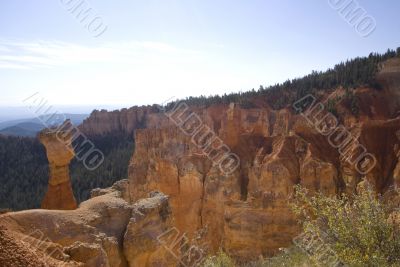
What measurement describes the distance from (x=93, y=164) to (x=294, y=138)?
107 feet

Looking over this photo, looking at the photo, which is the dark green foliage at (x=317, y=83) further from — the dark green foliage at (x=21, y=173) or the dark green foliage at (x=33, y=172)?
the dark green foliage at (x=21, y=173)

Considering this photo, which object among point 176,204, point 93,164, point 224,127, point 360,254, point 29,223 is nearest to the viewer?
point 360,254

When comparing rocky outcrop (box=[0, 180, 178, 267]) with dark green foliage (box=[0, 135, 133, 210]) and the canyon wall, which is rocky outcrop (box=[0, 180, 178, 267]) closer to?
the canyon wall

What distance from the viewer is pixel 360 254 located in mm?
6617

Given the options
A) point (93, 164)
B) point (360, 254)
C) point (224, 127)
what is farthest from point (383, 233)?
point (93, 164)

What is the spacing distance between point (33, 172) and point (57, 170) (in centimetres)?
4249

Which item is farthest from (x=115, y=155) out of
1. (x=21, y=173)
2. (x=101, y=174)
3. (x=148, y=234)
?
(x=148, y=234)

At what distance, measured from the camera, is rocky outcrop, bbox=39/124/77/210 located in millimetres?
13344

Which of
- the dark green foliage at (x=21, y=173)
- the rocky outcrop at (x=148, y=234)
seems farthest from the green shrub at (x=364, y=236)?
the dark green foliage at (x=21, y=173)

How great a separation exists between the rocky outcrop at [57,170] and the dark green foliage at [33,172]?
28.7 m

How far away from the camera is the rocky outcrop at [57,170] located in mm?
13344

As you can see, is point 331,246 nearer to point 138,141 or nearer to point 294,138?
point 294,138

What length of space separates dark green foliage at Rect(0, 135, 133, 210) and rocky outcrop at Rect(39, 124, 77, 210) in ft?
94.3

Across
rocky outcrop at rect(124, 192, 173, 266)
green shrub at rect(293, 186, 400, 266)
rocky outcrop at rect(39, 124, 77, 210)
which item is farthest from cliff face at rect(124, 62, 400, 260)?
green shrub at rect(293, 186, 400, 266)
